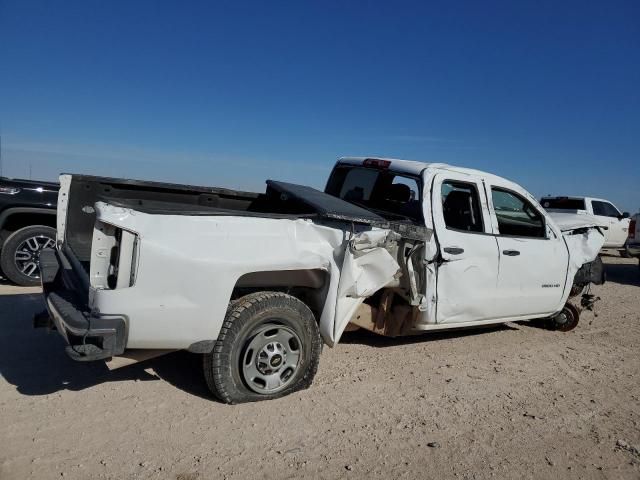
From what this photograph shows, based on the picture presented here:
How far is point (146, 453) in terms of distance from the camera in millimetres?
2891

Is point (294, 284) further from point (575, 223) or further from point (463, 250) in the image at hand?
point (575, 223)

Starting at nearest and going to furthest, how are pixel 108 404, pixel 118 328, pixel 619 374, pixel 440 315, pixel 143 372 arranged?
1. pixel 118 328
2. pixel 108 404
3. pixel 143 372
4. pixel 440 315
5. pixel 619 374

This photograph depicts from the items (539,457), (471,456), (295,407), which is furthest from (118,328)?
(539,457)

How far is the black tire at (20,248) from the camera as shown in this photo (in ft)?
20.8

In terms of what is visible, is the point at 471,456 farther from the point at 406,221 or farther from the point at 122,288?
the point at 122,288

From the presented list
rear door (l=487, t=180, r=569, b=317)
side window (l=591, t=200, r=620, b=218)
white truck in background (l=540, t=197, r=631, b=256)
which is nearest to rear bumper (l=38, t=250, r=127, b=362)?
rear door (l=487, t=180, r=569, b=317)

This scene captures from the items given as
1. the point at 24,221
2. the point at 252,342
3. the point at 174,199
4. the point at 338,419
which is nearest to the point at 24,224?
the point at 24,221

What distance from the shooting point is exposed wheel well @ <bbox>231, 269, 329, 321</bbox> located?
346 cm

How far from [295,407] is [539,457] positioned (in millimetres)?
1697

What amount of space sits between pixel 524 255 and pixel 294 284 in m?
2.78

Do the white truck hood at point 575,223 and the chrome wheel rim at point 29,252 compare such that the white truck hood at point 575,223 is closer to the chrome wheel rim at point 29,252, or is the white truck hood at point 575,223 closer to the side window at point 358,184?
the side window at point 358,184

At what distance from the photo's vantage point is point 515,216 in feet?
17.4

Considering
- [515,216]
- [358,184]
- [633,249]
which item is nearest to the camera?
[515,216]

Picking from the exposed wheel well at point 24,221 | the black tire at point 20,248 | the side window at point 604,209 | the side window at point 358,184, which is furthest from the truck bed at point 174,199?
the side window at point 604,209
